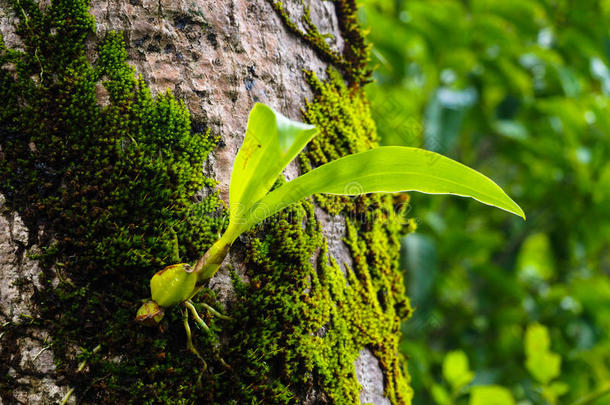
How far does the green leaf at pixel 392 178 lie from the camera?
0.51 metres

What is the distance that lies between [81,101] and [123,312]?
0.29 metres

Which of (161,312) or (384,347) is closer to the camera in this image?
(161,312)

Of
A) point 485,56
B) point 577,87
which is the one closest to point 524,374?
point 577,87

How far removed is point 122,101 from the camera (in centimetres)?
60

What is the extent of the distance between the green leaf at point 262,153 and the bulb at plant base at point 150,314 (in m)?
0.15

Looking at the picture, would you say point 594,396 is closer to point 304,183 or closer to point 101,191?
point 304,183

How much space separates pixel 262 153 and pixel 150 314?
0.79 feet

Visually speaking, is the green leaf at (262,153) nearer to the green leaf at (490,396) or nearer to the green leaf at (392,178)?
the green leaf at (392,178)

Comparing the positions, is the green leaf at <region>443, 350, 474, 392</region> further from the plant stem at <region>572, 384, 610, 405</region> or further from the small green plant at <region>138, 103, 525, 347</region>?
the small green plant at <region>138, 103, 525, 347</region>

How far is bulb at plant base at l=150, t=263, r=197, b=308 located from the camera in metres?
0.53

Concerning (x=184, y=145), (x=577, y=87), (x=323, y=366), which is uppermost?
(x=577, y=87)

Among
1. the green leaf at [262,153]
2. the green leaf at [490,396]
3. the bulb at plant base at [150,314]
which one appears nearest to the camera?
the green leaf at [262,153]

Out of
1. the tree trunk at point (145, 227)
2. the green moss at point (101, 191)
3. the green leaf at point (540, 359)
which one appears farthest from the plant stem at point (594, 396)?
the green moss at point (101, 191)

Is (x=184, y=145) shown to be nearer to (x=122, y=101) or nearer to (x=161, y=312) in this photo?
(x=122, y=101)
